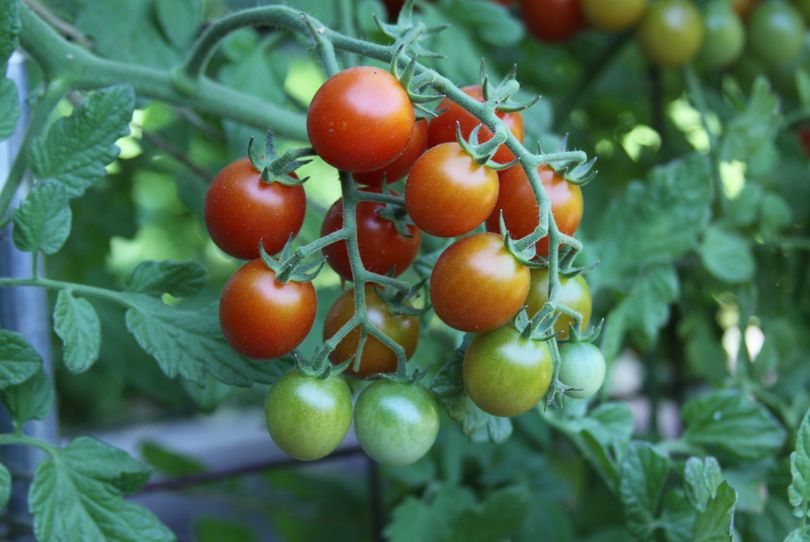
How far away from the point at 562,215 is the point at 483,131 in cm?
7

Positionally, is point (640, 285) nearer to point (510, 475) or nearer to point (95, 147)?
point (510, 475)

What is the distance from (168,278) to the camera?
0.65 m

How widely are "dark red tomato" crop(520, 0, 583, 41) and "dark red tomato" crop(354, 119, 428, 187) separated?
57cm

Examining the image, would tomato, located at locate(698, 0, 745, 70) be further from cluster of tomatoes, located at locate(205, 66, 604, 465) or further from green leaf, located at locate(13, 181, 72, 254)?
green leaf, located at locate(13, 181, 72, 254)

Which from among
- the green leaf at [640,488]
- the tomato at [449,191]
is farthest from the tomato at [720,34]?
the tomato at [449,191]

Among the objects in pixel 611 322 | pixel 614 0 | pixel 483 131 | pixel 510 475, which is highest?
pixel 483 131

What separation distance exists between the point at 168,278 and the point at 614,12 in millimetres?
642

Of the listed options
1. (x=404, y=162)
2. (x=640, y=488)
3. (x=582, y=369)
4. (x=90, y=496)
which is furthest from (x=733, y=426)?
(x=90, y=496)

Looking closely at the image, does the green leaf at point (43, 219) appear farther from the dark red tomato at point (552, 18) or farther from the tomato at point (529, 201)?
the dark red tomato at point (552, 18)

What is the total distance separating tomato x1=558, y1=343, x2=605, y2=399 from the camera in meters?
0.56

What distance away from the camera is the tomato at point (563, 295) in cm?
56

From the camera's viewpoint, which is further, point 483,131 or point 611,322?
point 611,322

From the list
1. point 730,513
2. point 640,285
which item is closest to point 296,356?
point 730,513

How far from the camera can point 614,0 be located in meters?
1.05
